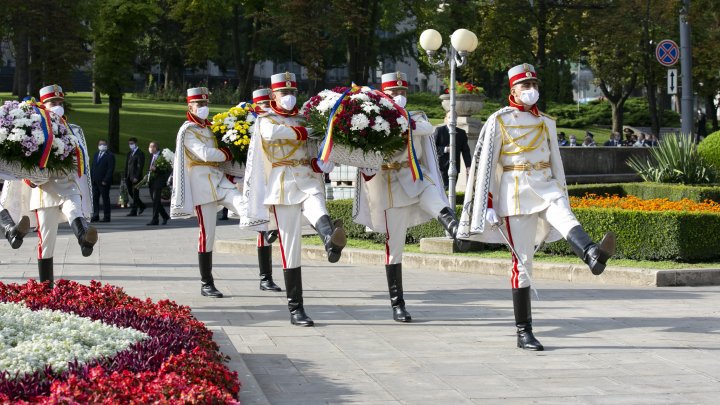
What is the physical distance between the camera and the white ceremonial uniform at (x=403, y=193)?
1018 centimetres

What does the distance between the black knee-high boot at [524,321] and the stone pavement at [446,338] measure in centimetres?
11

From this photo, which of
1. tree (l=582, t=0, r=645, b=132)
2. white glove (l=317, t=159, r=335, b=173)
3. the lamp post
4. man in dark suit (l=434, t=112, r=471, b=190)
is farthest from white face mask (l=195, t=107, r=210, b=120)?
tree (l=582, t=0, r=645, b=132)

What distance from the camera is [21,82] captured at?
39594mm

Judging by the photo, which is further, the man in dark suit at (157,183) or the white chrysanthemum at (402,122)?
the man in dark suit at (157,183)

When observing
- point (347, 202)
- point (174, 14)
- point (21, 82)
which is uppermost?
point (174, 14)

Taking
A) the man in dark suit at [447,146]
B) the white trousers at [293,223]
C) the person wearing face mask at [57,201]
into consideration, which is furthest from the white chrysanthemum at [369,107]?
the man in dark suit at [447,146]

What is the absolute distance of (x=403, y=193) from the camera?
1020 centimetres

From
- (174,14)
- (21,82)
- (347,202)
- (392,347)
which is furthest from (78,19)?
(392,347)

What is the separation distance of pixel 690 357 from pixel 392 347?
212 cm

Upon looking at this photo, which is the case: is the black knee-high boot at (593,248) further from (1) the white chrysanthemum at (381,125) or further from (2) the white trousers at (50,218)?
(2) the white trousers at (50,218)

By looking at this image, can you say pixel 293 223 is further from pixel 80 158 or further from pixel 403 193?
pixel 80 158

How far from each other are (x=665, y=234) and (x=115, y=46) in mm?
31063

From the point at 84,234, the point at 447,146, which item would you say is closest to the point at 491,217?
the point at 84,234

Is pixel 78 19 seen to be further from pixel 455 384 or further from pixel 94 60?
pixel 455 384
